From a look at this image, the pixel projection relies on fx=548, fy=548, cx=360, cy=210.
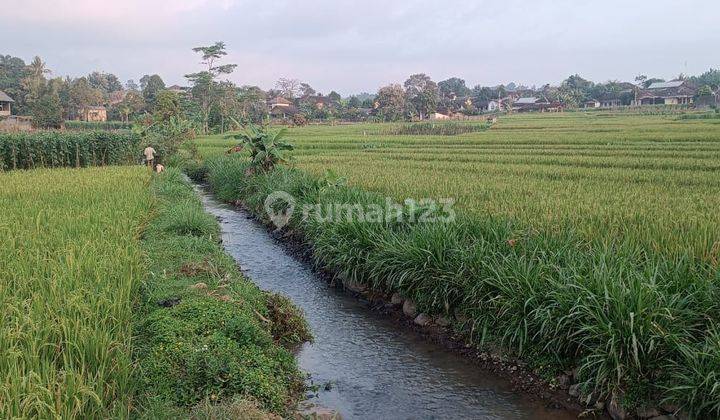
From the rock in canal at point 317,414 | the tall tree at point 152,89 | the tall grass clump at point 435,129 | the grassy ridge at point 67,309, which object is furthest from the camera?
the tall tree at point 152,89

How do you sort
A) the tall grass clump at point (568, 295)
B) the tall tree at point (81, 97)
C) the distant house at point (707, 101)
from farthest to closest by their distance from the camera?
the distant house at point (707, 101) < the tall tree at point (81, 97) < the tall grass clump at point (568, 295)

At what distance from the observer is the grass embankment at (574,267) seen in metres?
4.11

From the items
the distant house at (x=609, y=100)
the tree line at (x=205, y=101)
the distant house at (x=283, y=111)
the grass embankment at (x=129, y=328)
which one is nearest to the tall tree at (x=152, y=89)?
the tree line at (x=205, y=101)

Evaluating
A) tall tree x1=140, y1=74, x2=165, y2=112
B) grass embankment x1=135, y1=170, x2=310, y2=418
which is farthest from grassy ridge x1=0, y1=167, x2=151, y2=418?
tall tree x1=140, y1=74, x2=165, y2=112

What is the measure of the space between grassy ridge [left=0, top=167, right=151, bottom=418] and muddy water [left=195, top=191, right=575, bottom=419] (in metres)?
1.80

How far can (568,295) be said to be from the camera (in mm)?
4605

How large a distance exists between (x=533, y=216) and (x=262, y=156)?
28.9 ft

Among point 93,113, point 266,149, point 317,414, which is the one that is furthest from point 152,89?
point 317,414

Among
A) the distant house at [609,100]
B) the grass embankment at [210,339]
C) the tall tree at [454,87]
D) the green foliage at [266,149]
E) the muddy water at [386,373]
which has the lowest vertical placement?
the muddy water at [386,373]

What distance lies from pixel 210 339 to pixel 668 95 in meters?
80.6

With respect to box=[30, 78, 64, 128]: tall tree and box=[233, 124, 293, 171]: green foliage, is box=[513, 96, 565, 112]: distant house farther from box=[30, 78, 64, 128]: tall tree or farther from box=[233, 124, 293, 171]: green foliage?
box=[233, 124, 293, 171]: green foliage

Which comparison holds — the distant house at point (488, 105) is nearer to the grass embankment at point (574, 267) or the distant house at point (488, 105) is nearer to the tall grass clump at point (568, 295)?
the grass embankment at point (574, 267)

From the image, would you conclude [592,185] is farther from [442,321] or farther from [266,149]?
[266,149]

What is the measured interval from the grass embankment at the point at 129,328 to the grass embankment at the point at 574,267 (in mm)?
1680
